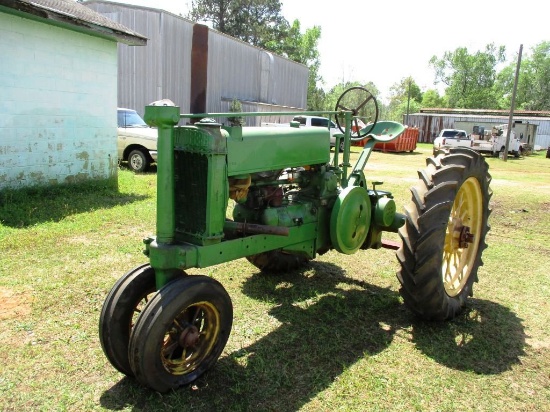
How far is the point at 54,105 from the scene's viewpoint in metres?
8.13

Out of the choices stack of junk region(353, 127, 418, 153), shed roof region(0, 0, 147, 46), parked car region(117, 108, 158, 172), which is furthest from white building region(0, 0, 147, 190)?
stack of junk region(353, 127, 418, 153)

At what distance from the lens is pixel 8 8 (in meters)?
6.96

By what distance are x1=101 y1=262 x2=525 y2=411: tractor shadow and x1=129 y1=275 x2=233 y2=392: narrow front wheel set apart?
0.12 metres

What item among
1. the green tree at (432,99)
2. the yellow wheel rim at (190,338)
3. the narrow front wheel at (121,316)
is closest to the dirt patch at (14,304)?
the narrow front wheel at (121,316)

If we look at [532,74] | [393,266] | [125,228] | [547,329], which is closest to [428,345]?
[547,329]

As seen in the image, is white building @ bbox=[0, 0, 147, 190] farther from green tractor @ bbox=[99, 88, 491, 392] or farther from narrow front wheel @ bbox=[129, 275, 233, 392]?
A: narrow front wheel @ bbox=[129, 275, 233, 392]

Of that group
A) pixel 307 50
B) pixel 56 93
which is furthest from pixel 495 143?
pixel 307 50

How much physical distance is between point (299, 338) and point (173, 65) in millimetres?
18128

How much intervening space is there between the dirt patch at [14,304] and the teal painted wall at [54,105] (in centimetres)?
408

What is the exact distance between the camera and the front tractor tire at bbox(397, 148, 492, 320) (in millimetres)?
3551

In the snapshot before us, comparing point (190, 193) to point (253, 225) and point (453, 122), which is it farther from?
point (453, 122)

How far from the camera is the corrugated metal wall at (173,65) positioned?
18875 millimetres

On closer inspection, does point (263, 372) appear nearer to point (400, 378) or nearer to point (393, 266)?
point (400, 378)

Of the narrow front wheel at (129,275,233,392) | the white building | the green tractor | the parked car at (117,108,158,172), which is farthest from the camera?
the parked car at (117,108,158,172)
